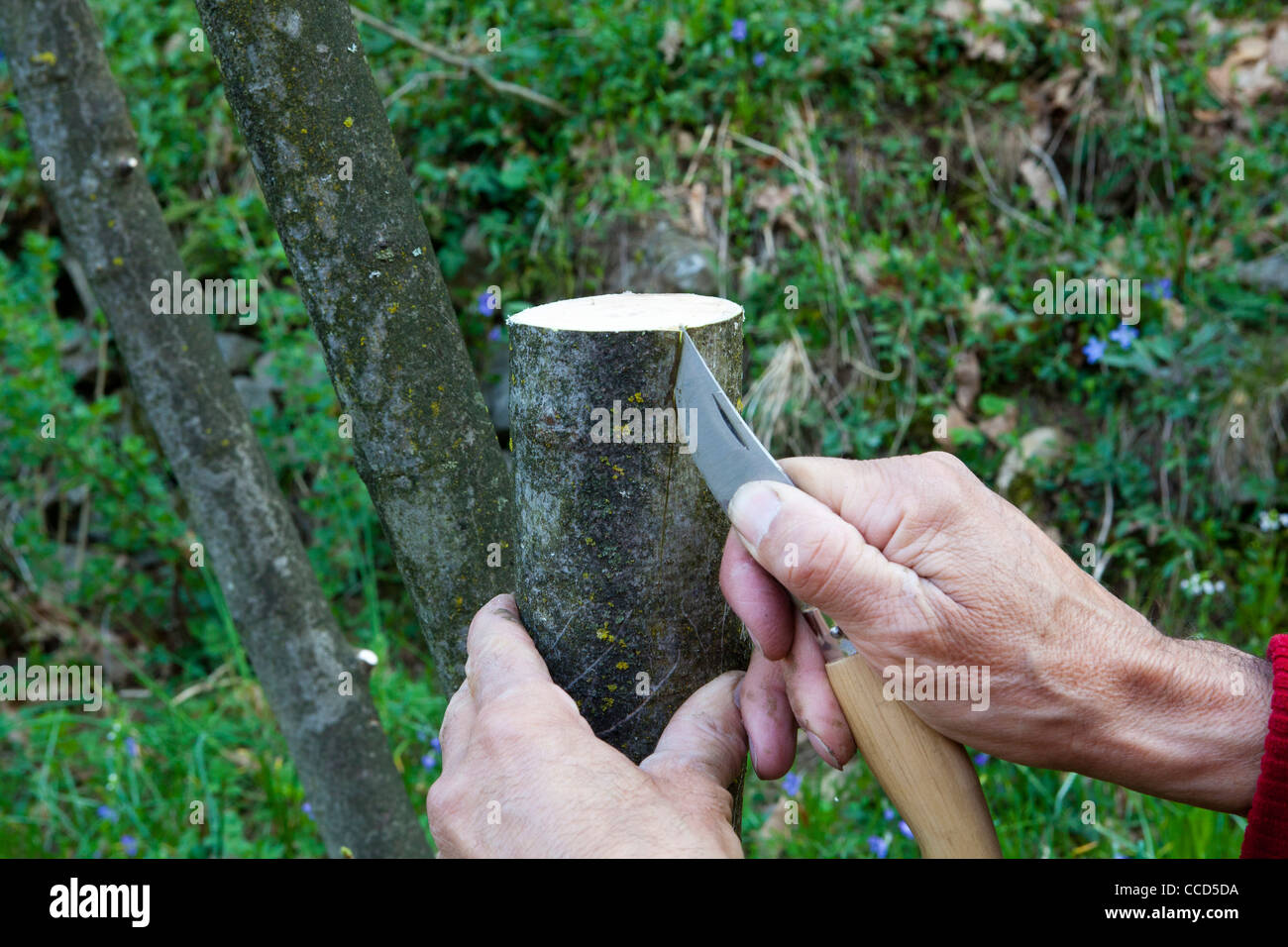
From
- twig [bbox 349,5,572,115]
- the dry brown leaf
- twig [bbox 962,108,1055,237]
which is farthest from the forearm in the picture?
twig [bbox 349,5,572,115]

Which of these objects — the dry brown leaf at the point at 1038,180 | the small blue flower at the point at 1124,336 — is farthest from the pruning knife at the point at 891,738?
the dry brown leaf at the point at 1038,180

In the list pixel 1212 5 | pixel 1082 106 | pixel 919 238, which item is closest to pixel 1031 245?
pixel 919 238

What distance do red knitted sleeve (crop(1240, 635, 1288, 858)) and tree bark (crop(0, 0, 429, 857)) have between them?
1.71 m

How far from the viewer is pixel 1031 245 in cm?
380

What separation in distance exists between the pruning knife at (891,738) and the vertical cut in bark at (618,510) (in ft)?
0.11

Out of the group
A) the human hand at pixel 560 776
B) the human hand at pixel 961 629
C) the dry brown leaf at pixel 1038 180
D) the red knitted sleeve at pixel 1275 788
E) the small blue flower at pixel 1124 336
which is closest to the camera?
the human hand at pixel 560 776

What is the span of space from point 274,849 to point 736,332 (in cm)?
260

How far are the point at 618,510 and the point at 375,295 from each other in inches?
19.1

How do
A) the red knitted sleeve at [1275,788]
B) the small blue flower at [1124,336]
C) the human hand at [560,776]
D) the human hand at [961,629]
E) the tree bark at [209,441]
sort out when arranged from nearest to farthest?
the human hand at [560,776], the human hand at [961,629], the red knitted sleeve at [1275,788], the tree bark at [209,441], the small blue flower at [1124,336]

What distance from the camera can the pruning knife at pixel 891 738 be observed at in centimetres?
123

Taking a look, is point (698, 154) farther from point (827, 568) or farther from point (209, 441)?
point (827, 568)

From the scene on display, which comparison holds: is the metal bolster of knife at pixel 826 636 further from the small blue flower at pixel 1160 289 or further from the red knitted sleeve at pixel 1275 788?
the small blue flower at pixel 1160 289

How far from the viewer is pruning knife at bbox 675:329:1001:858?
123 centimetres

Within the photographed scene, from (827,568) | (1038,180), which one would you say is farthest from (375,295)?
(1038,180)
